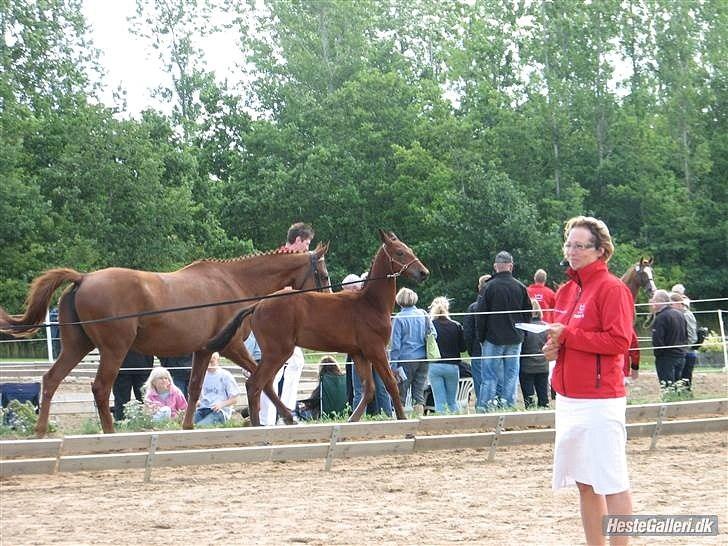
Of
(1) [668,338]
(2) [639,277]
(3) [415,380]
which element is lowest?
(3) [415,380]

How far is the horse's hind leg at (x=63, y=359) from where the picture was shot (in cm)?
1086

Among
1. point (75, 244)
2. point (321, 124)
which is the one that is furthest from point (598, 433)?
point (321, 124)

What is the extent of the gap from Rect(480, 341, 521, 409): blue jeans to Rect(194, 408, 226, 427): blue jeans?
10.6 ft

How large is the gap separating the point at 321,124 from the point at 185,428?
3780 centimetres

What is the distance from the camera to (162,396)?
13.0m

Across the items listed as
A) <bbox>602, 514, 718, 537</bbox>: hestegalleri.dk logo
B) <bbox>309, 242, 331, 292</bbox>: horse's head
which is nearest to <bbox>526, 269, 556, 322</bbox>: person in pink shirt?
<bbox>309, 242, 331, 292</bbox>: horse's head

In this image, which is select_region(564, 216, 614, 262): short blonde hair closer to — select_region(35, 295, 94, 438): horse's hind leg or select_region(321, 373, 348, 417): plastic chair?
select_region(35, 295, 94, 438): horse's hind leg

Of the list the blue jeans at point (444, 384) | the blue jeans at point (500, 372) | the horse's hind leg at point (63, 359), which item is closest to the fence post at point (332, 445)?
the horse's hind leg at point (63, 359)

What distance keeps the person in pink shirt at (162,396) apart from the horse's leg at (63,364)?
1.53 metres

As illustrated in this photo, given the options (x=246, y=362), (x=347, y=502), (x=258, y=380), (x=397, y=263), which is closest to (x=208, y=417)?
(x=246, y=362)

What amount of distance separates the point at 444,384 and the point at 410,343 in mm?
858

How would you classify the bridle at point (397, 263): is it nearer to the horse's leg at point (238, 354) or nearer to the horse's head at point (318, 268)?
the horse's head at point (318, 268)

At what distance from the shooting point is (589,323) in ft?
19.9

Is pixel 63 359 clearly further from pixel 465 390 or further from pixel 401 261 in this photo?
pixel 465 390
